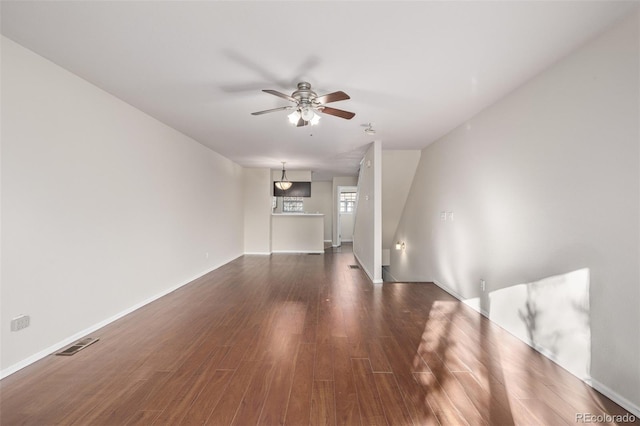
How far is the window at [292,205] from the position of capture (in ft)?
34.2

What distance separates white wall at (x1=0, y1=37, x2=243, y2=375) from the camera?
204 centimetres

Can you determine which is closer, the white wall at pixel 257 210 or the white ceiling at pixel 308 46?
the white ceiling at pixel 308 46

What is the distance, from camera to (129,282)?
10.6ft

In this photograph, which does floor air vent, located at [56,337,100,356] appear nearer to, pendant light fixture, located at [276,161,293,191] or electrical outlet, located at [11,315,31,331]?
electrical outlet, located at [11,315,31,331]

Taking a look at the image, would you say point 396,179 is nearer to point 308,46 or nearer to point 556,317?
point 556,317

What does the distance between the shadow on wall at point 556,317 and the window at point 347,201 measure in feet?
26.9

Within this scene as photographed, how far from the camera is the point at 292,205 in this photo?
1044 cm

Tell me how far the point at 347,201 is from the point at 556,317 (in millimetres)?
8909

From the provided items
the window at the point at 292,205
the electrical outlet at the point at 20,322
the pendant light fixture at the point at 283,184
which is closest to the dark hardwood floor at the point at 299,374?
the electrical outlet at the point at 20,322

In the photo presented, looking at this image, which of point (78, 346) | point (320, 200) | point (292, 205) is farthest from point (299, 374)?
point (320, 200)

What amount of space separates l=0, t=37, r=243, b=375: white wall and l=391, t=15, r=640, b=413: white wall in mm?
4301

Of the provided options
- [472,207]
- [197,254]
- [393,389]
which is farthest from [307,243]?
[393,389]

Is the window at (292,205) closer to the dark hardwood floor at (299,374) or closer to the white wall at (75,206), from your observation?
the white wall at (75,206)

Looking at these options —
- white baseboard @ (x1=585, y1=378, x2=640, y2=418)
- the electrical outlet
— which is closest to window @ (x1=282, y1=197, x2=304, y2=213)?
the electrical outlet
